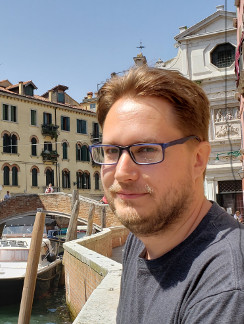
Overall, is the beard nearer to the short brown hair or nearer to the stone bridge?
the short brown hair

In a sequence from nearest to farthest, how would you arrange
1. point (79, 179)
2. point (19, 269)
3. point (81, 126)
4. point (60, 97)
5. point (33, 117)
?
1. point (19, 269)
2. point (33, 117)
3. point (79, 179)
4. point (81, 126)
5. point (60, 97)

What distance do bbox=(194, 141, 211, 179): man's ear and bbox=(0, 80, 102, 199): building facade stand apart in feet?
85.9

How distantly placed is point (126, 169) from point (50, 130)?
1246 inches

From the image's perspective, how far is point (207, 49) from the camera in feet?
58.1

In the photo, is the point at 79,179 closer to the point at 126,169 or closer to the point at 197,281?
the point at 126,169

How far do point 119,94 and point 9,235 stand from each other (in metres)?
16.4

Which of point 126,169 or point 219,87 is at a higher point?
point 219,87

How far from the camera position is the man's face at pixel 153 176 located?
3.80 ft

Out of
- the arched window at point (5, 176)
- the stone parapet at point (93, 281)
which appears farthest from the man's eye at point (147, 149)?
the arched window at point (5, 176)

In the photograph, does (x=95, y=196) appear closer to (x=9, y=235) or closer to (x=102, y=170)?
(x=9, y=235)

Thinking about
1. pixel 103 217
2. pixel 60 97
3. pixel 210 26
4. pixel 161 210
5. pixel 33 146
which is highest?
pixel 60 97

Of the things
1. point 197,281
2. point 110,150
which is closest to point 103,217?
point 110,150

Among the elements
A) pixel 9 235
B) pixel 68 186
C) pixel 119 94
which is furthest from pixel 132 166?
pixel 68 186

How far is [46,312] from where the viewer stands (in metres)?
11.2
